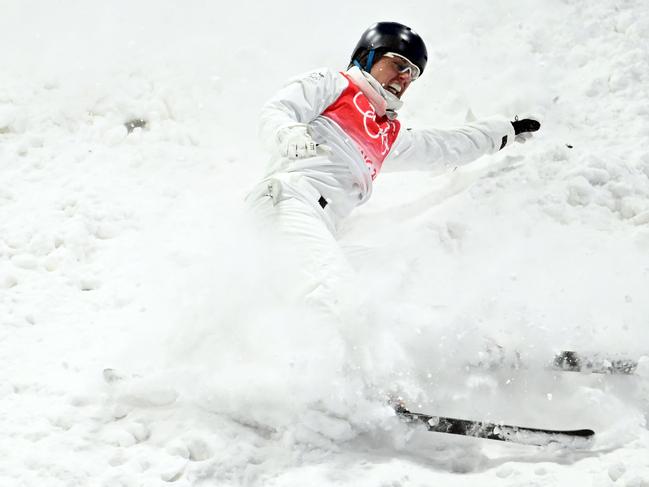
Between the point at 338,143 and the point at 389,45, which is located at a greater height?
the point at 389,45

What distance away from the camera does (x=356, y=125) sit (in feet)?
11.6

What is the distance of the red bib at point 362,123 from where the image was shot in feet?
11.6

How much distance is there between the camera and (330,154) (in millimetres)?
3184

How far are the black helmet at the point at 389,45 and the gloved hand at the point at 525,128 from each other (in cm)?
82

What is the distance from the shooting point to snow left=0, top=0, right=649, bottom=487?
2381 millimetres

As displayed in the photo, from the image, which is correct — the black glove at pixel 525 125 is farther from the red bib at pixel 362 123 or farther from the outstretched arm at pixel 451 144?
the red bib at pixel 362 123

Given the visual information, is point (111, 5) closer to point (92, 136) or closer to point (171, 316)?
point (92, 136)

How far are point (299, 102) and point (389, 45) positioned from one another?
719 mm

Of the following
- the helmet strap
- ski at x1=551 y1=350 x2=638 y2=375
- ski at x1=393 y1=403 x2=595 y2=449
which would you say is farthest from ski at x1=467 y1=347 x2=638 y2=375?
the helmet strap

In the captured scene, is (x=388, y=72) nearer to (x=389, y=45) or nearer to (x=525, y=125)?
(x=389, y=45)

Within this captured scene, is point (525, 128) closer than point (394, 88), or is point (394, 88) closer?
point (394, 88)

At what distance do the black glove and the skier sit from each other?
0.07m

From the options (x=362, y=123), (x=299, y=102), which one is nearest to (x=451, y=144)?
(x=362, y=123)

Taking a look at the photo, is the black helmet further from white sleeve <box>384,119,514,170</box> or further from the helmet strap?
white sleeve <box>384,119,514,170</box>
